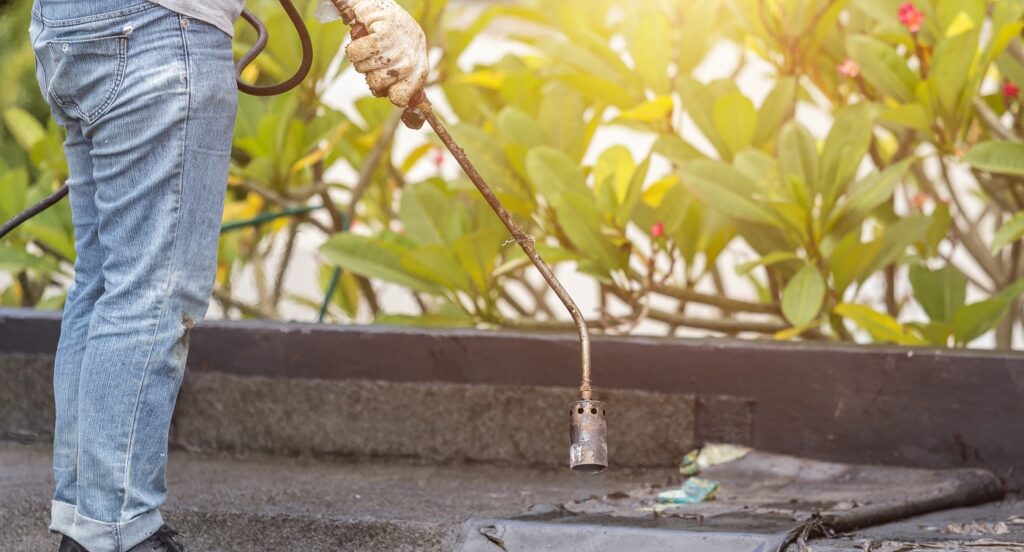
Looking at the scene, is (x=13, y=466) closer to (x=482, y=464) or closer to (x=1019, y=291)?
(x=482, y=464)

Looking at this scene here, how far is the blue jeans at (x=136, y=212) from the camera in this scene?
1.81 m

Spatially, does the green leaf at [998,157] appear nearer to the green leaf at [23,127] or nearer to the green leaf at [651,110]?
the green leaf at [651,110]

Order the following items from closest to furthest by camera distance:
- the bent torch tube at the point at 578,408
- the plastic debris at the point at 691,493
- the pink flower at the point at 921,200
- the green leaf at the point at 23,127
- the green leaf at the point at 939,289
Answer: the bent torch tube at the point at 578,408 < the plastic debris at the point at 691,493 < the green leaf at the point at 939,289 < the pink flower at the point at 921,200 < the green leaf at the point at 23,127

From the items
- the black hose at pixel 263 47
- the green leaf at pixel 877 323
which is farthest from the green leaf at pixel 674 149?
the black hose at pixel 263 47

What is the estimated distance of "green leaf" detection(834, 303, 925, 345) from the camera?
2.60 metres

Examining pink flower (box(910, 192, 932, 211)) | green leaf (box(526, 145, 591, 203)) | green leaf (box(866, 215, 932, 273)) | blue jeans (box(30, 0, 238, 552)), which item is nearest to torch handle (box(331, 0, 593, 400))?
blue jeans (box(30, 0, 238, 552))

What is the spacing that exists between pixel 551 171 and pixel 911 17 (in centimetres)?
89

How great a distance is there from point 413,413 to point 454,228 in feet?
1.56

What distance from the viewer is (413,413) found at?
110 inches

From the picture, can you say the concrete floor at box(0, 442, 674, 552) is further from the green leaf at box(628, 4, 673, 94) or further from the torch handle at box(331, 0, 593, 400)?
the green leaf at box(628, 4, 673, 94)

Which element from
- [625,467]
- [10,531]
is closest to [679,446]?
[625,467]

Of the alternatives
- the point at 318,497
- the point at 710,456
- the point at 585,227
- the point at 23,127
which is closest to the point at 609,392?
the point at 710,456

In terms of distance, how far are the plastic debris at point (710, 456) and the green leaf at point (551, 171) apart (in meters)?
0.68

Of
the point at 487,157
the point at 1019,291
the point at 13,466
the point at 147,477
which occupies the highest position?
the point at 487,157
